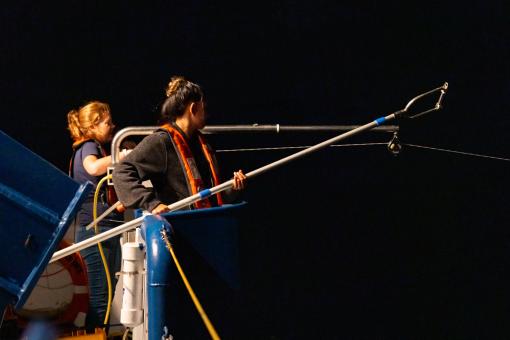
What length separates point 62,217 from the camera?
2.47 m

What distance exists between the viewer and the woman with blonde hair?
13.6ft

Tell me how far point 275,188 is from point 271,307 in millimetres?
783

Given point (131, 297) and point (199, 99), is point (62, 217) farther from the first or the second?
point (199, 99)

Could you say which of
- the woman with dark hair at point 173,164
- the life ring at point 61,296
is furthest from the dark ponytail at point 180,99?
the life ring at point 61,296

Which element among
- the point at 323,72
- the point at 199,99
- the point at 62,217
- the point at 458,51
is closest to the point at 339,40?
the point at 323,72

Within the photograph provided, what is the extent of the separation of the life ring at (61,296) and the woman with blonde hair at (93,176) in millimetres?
231

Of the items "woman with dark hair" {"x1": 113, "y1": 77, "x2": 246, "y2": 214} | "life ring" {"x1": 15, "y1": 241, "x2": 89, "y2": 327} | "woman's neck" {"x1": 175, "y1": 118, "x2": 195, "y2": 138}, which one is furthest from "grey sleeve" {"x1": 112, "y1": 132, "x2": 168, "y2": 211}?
"life ring" {"x1": 15, "y1": 241, "x2": 89, "y2": 327}

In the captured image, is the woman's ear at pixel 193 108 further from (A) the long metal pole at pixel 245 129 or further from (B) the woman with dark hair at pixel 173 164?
(A) the long metal pole at pixel 245 129

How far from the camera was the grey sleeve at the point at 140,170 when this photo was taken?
10.6 feet

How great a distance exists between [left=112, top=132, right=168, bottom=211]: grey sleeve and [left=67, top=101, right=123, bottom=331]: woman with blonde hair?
85 centimetres

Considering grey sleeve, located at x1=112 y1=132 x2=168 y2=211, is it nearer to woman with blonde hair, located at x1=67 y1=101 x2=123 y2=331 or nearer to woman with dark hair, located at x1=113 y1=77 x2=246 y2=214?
woman with dark hair, located at x1=113 y1=77 x2=246 y2=214

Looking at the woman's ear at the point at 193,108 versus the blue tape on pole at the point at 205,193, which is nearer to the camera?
the blue tape on pole at the point at 205,193

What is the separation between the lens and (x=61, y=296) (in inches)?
151

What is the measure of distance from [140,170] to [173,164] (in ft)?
0.48
